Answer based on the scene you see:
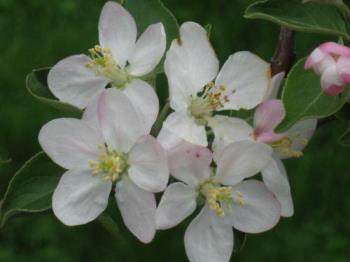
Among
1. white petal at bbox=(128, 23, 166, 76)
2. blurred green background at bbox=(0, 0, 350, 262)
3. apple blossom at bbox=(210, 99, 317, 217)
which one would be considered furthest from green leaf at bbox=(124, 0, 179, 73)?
blurred green background at bbox=(0, 0, 350, 262)

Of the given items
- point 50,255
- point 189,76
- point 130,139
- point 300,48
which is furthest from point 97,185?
point 300,48

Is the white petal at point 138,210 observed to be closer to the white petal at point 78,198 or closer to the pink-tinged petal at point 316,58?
the white petal at point 78,198

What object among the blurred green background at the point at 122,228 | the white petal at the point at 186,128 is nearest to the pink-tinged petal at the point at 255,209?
the white petal at the point at 186,128

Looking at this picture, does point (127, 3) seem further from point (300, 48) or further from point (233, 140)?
point (300, 48)

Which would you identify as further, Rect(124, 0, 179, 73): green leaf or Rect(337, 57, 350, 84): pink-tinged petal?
Rect(124, 0, 179, 73): green leaf

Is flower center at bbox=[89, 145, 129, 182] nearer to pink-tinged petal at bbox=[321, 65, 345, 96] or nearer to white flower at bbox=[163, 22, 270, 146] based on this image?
white flower at bbox=[163, 22, 270, 146]

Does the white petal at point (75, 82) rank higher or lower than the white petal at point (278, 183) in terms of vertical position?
higher
